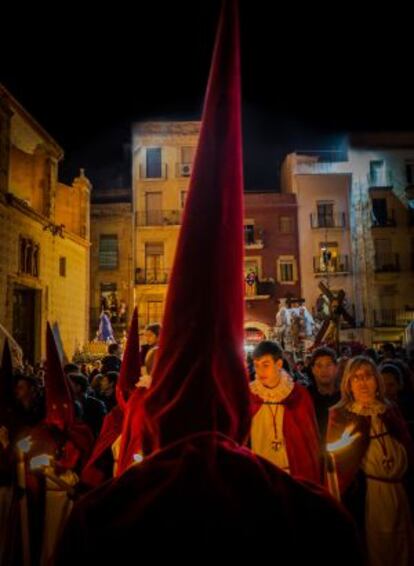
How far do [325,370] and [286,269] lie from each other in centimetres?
3015

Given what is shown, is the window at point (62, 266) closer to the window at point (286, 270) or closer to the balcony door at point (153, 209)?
the balcony door at point (153, 209)

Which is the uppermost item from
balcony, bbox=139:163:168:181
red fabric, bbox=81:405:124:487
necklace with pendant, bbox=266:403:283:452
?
balcony, bbox=139:163:168:181

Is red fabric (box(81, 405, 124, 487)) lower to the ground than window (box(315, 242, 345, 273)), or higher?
lower

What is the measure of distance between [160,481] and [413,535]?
3.39 meters

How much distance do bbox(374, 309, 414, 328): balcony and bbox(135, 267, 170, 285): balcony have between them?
46.7 ft

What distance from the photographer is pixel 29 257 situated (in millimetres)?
23141

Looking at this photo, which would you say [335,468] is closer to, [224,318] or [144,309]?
[224,318]

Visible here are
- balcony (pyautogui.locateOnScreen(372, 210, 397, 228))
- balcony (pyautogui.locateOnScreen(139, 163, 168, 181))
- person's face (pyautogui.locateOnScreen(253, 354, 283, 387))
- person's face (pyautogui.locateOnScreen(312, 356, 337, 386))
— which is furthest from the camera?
balcony (pyautogui.locateOnScreen(139, 163, 168, 181))

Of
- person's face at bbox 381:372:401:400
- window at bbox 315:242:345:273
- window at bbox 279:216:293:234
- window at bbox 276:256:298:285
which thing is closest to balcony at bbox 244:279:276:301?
window at bbox 276:256:298:285

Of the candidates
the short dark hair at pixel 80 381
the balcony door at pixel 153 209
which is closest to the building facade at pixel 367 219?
the balcony door at pixel 153 209

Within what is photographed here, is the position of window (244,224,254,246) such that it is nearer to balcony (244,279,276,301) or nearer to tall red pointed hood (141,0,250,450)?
balcony (244,279,276,301)

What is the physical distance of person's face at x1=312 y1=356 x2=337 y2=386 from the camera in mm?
5656

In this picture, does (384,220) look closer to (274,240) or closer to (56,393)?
(274,240)

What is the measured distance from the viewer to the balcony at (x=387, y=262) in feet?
115
